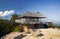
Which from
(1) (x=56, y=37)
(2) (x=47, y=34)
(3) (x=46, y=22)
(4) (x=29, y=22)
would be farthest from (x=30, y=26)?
(1) (x=56, y=37)

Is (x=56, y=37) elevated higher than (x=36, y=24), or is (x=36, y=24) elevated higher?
(x=36, y=24)

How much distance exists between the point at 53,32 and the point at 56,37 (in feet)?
12.1

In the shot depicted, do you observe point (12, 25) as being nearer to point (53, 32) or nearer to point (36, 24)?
point (36, 24)

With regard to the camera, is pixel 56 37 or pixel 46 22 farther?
pixel 46 22

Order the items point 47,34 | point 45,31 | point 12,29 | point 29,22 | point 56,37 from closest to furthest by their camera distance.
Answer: point 56,37 → point 47,34 → point 45,31 → point 29,22 → point 12,29

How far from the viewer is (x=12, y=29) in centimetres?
4728

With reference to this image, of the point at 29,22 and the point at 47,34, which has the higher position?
the point at 29,22

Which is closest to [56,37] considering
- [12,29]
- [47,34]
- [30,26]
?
[47,34]

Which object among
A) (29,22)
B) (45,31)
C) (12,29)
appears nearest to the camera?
(45,31)

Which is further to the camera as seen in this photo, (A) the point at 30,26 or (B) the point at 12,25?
(B) the point at 12,25

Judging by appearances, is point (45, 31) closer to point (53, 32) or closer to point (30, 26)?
point (53, 32)

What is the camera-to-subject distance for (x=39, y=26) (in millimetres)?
45719

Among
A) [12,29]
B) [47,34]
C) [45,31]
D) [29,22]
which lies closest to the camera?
[47,34]

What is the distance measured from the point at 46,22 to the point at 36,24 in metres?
4.27
